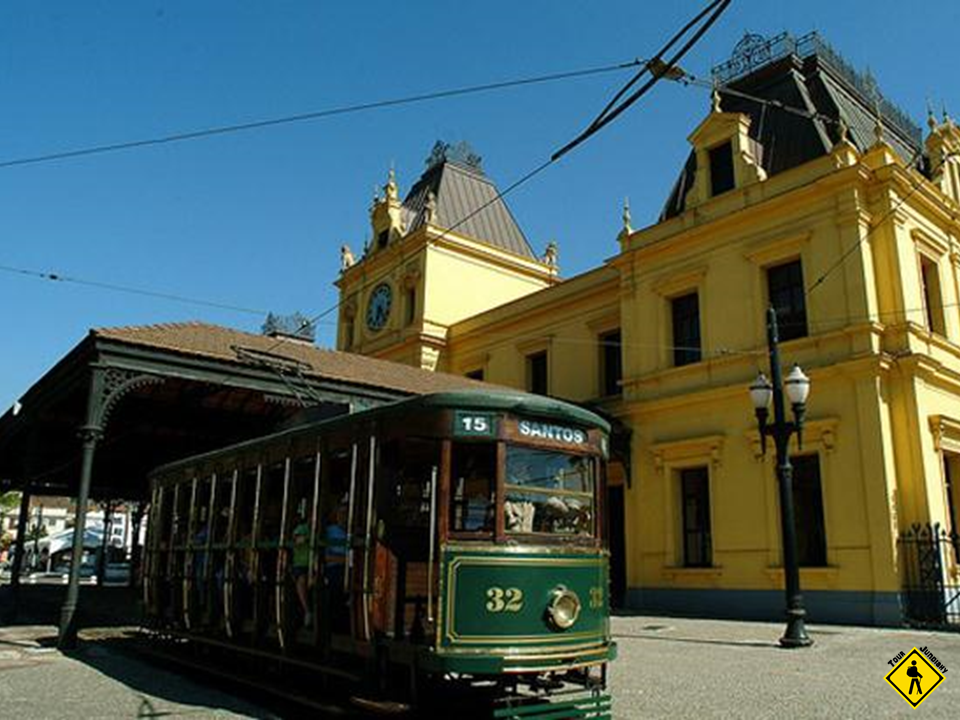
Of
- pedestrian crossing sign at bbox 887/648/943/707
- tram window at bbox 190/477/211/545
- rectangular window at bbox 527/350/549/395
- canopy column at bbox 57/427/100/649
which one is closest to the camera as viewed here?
pedestrian crossing sign at bbox 887/648/943/707

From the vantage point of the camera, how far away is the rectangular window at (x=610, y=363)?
2309 centimetres

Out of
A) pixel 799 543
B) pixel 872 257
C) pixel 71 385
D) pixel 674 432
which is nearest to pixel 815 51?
pixel 872 257

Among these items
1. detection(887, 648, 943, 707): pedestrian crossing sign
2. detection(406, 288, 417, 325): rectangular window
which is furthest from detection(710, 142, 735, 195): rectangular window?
detection(887, 648, 943, 707): pedestrian crossing sign

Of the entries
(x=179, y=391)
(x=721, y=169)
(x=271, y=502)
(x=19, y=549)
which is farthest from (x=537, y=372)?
(x=271, y=502)

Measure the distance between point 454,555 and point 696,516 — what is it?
1412 centimetres

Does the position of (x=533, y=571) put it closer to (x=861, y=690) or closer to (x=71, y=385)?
(x=861, y=690)

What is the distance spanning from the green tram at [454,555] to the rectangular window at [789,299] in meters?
12.1

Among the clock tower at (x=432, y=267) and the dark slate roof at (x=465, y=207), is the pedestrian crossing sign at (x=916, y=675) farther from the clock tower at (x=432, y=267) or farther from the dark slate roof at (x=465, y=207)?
the dark slate roof at (x=465, y=207)

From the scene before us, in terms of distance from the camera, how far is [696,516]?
19641 millimetres

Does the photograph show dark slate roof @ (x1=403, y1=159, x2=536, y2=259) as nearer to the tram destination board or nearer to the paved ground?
the paved ground

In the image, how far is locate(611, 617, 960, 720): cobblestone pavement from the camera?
774cm

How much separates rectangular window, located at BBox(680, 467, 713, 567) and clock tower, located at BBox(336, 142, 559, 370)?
11139mm

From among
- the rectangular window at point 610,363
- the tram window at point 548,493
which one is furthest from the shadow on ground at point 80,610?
the rectangular window at point 610,363

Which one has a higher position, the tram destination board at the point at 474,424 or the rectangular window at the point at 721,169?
the rectangular window at the point at 721,169
